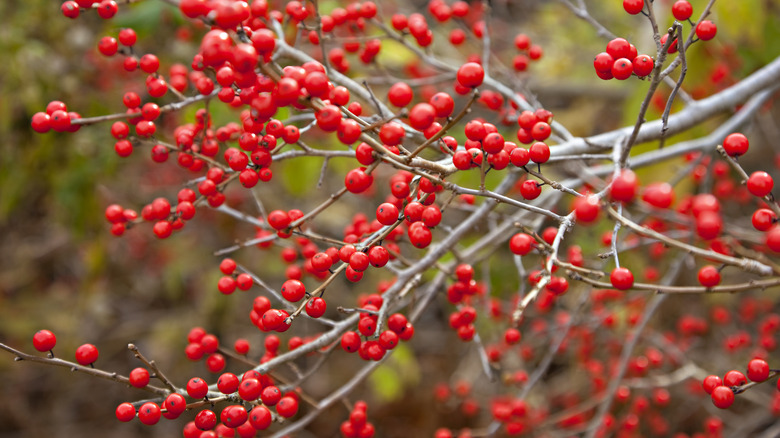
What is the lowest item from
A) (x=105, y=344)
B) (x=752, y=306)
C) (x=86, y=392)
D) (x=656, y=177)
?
(x=86, y=392)

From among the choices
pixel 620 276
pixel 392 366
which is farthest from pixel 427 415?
pixel 620 276

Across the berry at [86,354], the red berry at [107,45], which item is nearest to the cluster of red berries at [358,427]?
the berry at [86,354]

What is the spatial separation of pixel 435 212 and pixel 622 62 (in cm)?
68

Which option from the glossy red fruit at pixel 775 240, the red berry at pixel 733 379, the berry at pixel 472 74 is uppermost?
the berry at pixel 472 74

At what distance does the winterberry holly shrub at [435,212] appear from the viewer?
1316 millimetres

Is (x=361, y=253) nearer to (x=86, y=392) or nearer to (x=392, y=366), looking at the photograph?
(x=392, y=366)

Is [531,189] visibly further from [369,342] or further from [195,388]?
[195,388]

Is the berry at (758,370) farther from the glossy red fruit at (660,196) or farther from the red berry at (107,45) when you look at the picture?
the red berry at (107,45)

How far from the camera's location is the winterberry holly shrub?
132 cm

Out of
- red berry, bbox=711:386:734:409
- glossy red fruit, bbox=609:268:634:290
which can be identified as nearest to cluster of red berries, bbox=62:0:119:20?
glossy red fruit, bbox=609:268:634:290

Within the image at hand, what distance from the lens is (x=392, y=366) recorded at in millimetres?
3920

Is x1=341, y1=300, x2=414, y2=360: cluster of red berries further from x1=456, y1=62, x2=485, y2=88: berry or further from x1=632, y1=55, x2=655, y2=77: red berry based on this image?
x1=632, y1=55, x2=655, y2=77: red berry

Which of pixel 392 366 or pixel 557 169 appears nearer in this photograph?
pixel 392 366

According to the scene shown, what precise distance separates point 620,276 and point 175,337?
3886mm
